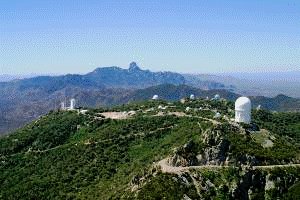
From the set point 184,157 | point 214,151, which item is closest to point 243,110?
point 214,151

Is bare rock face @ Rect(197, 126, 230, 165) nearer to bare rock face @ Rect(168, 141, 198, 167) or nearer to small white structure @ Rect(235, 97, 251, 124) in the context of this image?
bare rock face @ Rect(168, 141, 198, 167)

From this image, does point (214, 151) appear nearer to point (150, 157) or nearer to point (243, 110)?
point (150, 157)

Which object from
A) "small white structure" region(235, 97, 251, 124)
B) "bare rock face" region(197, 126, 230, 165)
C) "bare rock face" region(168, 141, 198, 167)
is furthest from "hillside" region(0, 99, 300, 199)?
"small white structure" region(235, 97, 251, 124)

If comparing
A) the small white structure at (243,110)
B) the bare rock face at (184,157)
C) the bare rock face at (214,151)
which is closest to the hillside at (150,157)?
the bare rock face at (214,151)

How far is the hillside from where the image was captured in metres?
96.6

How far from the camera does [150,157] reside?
11788 cm

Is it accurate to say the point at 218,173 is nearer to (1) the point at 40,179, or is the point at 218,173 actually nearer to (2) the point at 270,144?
(2) the point at 270,144

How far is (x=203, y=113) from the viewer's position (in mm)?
152625

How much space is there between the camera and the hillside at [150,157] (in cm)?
9656

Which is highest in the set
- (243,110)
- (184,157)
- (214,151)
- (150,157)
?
(243,110)

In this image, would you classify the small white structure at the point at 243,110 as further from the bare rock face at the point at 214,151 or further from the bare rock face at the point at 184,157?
the bare rock face at the point at 184,157

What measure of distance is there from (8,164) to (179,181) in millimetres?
62527

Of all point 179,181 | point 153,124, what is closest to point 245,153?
point 179,181

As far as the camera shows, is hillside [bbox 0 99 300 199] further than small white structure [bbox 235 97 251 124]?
No
